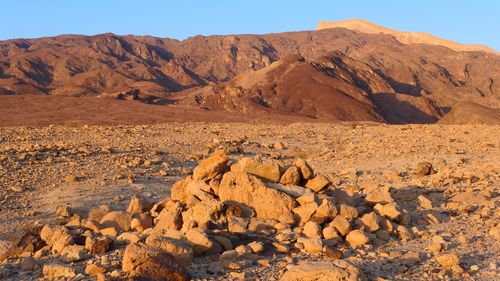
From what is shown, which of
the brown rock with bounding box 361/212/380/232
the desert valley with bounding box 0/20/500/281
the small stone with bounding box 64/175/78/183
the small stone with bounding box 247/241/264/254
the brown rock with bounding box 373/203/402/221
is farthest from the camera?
the small stone with bounding box 64/175/78/183

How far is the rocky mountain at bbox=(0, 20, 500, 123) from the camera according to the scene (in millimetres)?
65062

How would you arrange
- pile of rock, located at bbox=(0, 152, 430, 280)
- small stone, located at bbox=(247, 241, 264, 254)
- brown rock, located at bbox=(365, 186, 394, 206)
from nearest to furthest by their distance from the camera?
1. pile of rock, located at bbox=(0, 152, 430, 280)
2. small stone, located at bbox=(247, 241, 264, 254)
3. brown rock, located at bbox=(365, 186, 394, 206)

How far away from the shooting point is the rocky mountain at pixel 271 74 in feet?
213

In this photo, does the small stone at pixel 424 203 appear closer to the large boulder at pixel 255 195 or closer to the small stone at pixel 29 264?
the large boulder at pixel 255 195

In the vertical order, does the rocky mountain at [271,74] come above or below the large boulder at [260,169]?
above

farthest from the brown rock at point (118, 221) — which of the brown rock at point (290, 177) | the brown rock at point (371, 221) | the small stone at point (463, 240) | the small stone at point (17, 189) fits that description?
the small stone at point (17, 189)

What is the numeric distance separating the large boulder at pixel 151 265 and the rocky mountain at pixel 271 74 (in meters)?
47.7

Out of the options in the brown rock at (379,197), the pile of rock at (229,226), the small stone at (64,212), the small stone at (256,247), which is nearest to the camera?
the pile of rock at (229,226)

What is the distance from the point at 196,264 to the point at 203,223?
1049 millimetres

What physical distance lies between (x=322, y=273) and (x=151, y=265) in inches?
66.9

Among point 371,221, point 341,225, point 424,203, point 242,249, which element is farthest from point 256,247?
point 424,203

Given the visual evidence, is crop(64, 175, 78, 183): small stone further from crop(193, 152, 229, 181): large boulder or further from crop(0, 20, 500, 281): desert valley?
crop(193, 152, 229, 181): large boulder

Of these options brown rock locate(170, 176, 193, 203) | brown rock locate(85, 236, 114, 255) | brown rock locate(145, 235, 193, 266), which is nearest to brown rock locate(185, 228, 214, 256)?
brown rock locate(145, 235, 193, 266)

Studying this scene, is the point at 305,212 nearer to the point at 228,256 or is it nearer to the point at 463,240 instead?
the point at 228,256
